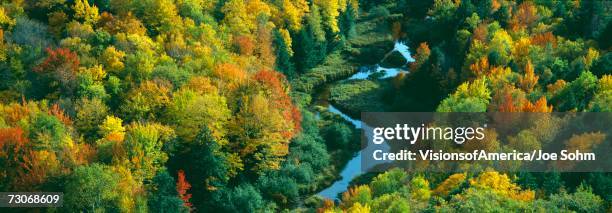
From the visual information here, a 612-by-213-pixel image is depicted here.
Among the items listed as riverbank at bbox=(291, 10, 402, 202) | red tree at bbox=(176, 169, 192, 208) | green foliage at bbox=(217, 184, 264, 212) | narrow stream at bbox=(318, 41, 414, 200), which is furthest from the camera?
riverbank at bbox=(291, 10, 402, 202)

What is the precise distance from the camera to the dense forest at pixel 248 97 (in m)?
72.1

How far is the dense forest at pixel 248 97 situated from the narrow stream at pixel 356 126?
3.13ft

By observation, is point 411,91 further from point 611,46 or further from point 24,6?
point 24,6

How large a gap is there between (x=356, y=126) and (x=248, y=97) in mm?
21901

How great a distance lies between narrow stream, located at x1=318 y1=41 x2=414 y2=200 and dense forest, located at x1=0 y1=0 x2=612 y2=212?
37.5 inches

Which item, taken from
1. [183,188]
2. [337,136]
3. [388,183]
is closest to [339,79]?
[337,136]

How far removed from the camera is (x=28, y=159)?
71.6 meters

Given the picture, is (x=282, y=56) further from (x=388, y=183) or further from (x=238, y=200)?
(x=388, y=183)

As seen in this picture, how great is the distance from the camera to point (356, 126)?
342 ft

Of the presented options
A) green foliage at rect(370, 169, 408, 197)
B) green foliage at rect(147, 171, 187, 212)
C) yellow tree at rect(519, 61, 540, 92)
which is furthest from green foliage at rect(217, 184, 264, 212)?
yellow tree at rect(519, 61, 540, 92)

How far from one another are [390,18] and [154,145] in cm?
7379

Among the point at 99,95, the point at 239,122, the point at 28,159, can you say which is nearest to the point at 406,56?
the point at 239,122

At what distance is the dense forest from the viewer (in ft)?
236

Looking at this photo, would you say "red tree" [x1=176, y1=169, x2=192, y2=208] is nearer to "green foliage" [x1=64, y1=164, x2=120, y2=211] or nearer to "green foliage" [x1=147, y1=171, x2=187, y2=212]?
"green foliage" [x1=147, y1=171, x2=187, y2=212]
